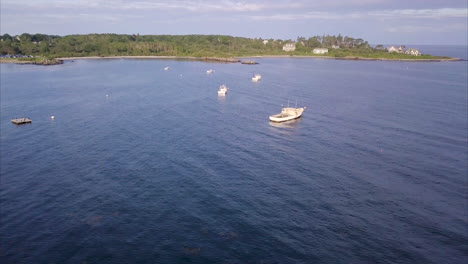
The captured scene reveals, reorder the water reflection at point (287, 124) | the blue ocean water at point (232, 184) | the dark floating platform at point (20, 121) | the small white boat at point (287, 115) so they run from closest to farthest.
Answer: the blue ocean water at point (232, 184) < the dark floating platform at point (20, 121) < the water reflection at point (287, 124) < the small white boat at point (287, 115)

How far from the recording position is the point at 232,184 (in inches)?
2127

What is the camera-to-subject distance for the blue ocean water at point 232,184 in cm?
3938

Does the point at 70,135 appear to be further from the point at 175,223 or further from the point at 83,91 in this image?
the point at 83,91

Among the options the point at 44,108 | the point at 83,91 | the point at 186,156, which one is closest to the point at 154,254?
the point at 186,156

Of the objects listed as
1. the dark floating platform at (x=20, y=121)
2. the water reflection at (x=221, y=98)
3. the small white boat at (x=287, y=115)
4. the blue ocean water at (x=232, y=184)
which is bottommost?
the blue ocean water at (x=232, y=184)

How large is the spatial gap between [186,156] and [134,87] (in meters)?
87.4

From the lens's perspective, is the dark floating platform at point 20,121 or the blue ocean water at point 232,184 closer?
the blue ocean water at point 232,184

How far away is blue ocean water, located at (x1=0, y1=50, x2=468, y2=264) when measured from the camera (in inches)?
1550

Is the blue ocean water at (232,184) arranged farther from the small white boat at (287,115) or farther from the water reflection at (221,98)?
the water reflection at (221,98)

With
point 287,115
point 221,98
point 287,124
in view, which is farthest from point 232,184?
point 221,98

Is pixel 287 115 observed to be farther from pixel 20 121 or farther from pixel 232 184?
pixel 20 121

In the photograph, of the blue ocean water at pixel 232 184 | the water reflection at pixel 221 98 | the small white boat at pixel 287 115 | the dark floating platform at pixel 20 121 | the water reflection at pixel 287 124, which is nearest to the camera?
the blue ocean water at pixel 232 184

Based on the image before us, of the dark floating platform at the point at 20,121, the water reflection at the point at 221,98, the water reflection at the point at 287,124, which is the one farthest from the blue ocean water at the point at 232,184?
the water reflection at the point at 221,98

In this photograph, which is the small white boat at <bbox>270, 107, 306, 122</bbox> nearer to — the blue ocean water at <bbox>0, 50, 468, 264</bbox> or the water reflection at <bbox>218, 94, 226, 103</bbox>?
the blue ocean water at <bbox>0, 50, 468, 264</bbox>
